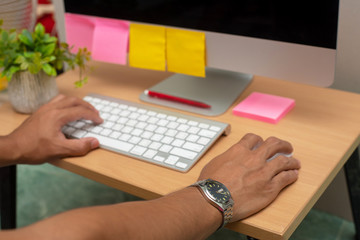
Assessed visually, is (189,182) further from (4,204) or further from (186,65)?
(4,204)

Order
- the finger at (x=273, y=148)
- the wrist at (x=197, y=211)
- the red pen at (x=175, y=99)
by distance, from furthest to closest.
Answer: the red pen at (x=175, y=99) < the finger at (x=273, y=148) < the wrist at (x=197, y=211)

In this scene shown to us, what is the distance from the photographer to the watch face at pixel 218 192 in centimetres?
69

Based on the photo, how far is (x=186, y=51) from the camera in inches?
39.2

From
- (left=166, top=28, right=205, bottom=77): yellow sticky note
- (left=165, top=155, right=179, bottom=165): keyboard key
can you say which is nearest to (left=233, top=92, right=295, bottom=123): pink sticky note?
(left=166, top=28, right=205, bottom=77): yellow sticky note

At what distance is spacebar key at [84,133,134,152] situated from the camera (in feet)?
2.81

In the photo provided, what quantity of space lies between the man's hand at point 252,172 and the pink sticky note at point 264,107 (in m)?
0.15

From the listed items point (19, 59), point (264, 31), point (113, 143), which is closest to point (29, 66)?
point (19, 59)

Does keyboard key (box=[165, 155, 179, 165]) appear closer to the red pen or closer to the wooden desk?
the wooden desk

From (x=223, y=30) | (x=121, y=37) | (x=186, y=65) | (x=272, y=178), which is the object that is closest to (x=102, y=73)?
(x=121, y=37)

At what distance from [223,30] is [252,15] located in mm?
71

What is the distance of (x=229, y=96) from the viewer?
1.04 meters

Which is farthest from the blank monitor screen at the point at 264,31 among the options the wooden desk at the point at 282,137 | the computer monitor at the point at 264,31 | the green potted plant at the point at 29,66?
the green potted plant at the point at 29,66

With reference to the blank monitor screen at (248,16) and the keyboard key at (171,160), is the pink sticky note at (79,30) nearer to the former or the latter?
the blank monitor screen at (248,16)

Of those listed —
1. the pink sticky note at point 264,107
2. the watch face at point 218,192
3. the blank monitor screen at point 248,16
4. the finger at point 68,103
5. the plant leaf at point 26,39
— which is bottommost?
the watch face at point 218,192
